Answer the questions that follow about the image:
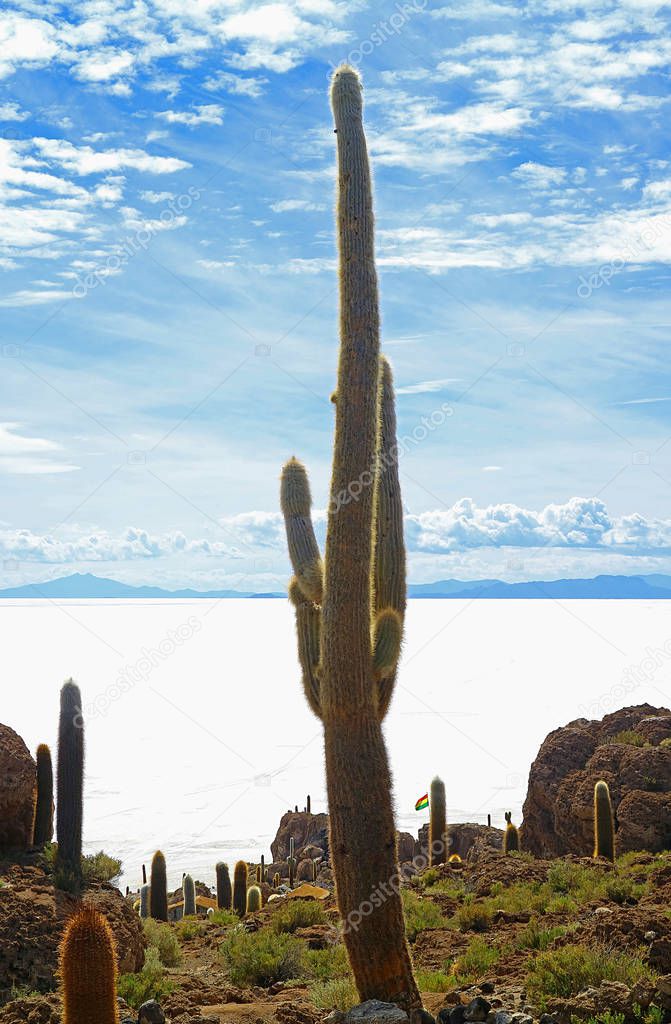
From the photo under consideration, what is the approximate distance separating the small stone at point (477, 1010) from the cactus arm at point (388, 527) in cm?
322

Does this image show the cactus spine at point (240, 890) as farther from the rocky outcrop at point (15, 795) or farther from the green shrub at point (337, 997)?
the green shrub at point (337, 997)

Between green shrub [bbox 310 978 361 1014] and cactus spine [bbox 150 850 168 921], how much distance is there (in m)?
11.4

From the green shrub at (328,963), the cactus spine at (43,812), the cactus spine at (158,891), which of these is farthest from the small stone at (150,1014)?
the cactus spine at (158,891)

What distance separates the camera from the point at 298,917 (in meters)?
14.1

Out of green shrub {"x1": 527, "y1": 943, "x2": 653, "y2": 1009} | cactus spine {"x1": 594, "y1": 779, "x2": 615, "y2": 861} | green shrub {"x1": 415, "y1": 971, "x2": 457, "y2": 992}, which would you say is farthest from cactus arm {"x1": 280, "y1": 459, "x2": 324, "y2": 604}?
cactus spine {"x1": 594, "y1": 779, "x2": 615, "y2": 861}

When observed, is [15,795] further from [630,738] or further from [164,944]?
[630,738]

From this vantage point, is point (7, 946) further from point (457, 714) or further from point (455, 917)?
point (457, 714)

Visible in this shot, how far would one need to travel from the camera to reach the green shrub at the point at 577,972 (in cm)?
813

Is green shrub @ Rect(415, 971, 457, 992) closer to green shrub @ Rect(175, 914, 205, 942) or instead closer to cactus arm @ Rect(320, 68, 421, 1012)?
cactus arm @ Rect(320, 68, 421, 1012)

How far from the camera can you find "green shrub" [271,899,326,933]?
45.8 ft

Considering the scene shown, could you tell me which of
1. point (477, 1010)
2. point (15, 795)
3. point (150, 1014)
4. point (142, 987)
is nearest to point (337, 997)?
point (477, 1010)

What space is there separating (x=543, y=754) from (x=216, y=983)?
11446 mm

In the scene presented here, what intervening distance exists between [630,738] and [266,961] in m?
11.4

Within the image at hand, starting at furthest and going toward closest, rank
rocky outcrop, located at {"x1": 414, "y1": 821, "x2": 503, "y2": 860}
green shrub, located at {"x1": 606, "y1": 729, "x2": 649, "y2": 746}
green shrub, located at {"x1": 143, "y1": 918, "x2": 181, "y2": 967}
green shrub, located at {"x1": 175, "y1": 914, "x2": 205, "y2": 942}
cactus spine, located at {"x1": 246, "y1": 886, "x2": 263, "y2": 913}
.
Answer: rocky outcrop, located at {"x1": 414, "y1": 821, "x2": 503, "y2": 860}
cactus spine, located at {"x1": 246, "y1": 886, "x2": 263, "y2": 913}
green shrub, located at {"x1": 606, "y1": 729, "x2": 649, "y2": 746}
green shrub, located at {"x1": 175, "y1": 914, "x2": 205, "y2": 942}
green shrub, located at {"x1": 143, "y1": 918, "x2": 181, "y2": 967}
